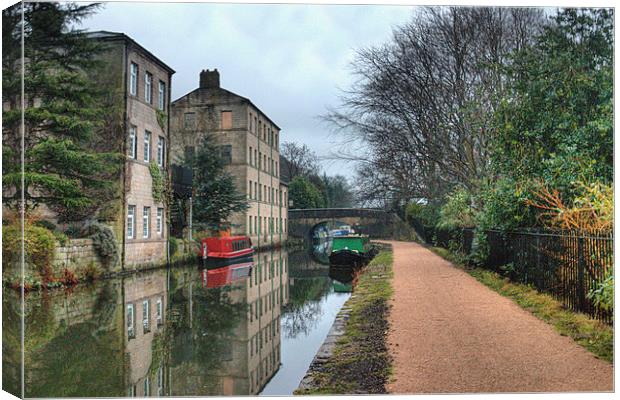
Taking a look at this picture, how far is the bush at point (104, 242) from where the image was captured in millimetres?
14938

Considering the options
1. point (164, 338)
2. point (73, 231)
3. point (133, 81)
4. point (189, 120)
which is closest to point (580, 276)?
point (164, 338)

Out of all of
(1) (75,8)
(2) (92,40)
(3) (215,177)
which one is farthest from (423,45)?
(3) (215,177)

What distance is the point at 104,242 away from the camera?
588 inches

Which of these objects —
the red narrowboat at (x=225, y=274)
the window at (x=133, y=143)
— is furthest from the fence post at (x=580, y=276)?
the window at (x=133, y=143)

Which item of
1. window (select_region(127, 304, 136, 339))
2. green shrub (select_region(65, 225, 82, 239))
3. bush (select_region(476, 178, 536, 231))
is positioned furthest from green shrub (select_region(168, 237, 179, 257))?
bush (select_region(476, 178, 536, 231))

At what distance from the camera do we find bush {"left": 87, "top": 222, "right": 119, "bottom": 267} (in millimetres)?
14938

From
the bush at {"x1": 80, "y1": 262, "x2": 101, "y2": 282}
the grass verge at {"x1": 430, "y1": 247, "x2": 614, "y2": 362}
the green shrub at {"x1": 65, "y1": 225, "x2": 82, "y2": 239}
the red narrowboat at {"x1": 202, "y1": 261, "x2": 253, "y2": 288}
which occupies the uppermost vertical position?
the green shrub at {"x1": 65, "y1": 225, "x2": 82, "y2": 239}

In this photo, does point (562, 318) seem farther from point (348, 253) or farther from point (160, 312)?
point (348, 253)

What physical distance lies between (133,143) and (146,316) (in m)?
8.06

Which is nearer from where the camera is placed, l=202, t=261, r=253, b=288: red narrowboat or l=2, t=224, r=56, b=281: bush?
l=2, t=224, r=56, b=281: bush

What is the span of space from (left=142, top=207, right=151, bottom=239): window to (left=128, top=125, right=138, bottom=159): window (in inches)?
59.5

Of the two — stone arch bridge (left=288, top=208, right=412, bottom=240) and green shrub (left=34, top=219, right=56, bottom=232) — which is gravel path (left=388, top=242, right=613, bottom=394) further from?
stone arch bridge (left=288, top=208, right=412, bottom=240)

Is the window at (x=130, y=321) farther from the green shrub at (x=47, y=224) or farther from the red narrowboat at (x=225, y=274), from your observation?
the red narrowboat at (x=225, y=274)

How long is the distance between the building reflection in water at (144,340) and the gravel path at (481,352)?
4.90 feet
